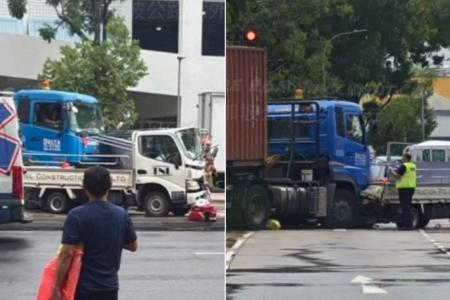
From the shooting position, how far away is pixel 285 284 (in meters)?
8.70

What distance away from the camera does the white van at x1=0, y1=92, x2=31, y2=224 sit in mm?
7473

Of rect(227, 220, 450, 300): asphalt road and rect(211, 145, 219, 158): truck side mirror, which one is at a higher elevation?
rect(211, 145, 219, 158): truck side mirror

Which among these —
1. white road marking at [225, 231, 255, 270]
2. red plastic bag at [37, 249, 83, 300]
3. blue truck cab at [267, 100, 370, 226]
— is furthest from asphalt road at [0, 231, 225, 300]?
red plastic bag at [37, 249, 83, 300]

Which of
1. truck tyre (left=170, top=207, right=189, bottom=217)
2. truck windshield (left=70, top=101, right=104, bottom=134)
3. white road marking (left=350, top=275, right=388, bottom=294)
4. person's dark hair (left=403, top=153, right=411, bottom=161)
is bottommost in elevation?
white road marking (left=350, top=275, right=388, bottom=294)

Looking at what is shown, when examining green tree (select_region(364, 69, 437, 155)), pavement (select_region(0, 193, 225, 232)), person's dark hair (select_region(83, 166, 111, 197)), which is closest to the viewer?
person's dark hair (select_region(83, 166, 111, 197))

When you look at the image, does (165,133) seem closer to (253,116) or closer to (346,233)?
(253,116)

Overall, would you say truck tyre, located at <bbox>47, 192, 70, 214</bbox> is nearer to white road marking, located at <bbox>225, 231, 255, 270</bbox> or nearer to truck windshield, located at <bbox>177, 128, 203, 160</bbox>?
truck windshield, located at <bbox>177, 128, 203, 160</bbox>

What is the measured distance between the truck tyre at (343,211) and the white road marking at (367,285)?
14.2 inches

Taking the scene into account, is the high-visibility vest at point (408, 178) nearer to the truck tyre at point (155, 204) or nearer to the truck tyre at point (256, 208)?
the truck tyre at point (256, 208)

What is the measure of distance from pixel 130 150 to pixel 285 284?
1979mm

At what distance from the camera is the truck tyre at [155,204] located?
24.4ft

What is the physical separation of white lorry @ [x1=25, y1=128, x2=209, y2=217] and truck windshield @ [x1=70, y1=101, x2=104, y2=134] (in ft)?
0.40

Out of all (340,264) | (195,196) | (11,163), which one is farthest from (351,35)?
(11,163)

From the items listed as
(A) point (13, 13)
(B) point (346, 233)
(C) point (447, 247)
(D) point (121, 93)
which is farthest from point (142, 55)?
(C) point (447, 247)
